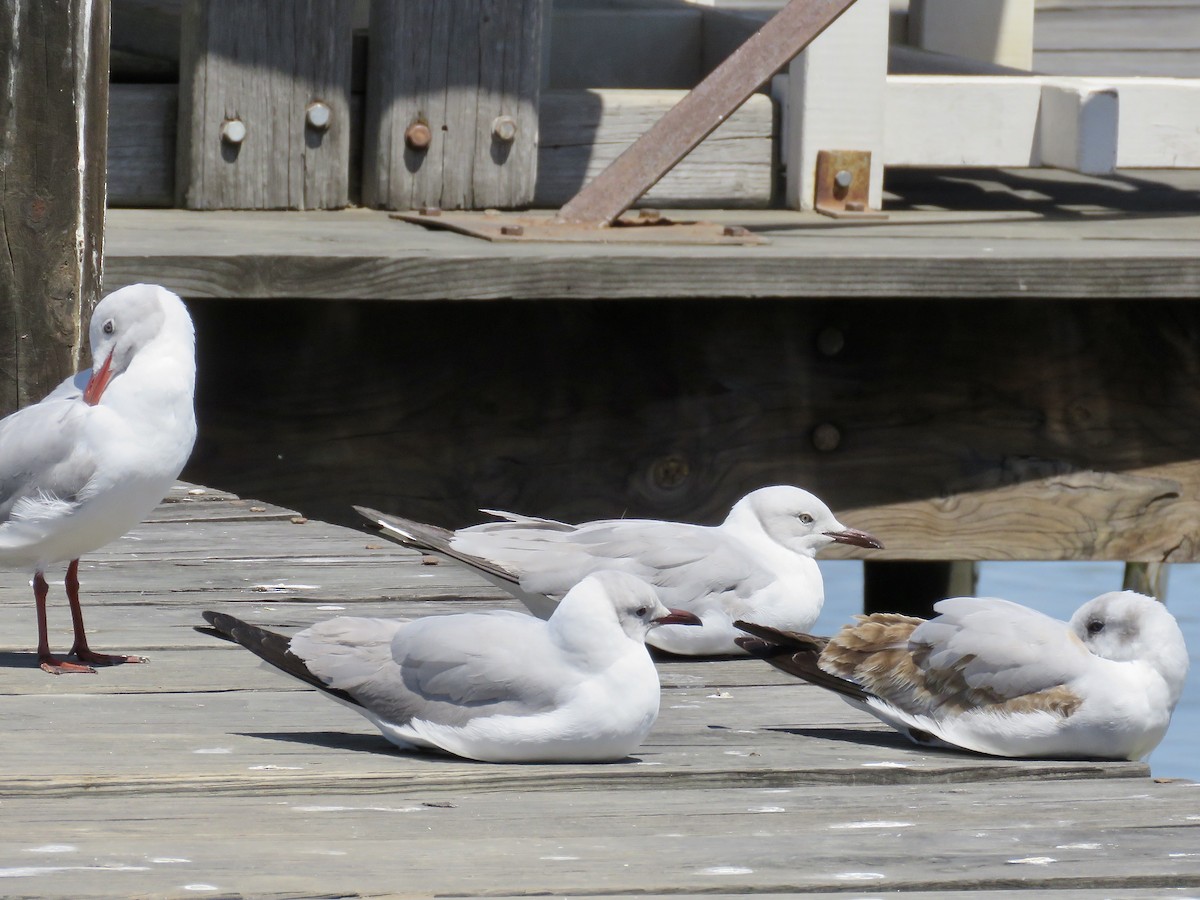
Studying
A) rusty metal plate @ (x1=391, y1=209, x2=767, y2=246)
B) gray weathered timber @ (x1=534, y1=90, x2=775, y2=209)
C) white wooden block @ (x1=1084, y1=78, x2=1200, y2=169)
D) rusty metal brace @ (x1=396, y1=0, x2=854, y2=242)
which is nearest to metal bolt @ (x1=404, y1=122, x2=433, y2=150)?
rusty metal plate @ (x1=391, y1=209, x2=767, y2=246)

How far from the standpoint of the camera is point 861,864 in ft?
7.25

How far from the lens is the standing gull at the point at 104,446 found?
2.99m

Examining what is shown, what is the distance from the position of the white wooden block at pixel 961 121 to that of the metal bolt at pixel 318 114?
1.79m

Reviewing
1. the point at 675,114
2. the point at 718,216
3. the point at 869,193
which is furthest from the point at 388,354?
the point at 869,193

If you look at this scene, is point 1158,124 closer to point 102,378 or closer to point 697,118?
point 697,118

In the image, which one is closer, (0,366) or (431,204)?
(0,366)

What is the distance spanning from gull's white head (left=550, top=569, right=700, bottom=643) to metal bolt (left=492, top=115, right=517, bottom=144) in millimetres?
→ 3533

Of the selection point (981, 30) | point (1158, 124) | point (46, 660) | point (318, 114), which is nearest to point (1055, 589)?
point (981, 30)

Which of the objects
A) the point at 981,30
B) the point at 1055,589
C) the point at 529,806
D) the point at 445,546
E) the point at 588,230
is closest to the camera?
the point at 529,806

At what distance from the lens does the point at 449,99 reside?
234 inches

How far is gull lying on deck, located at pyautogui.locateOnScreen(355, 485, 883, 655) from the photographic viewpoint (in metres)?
3.27

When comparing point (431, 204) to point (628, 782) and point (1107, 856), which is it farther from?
point (1107, 856)

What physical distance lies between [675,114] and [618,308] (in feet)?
2.22

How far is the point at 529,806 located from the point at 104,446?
0.96 metres
